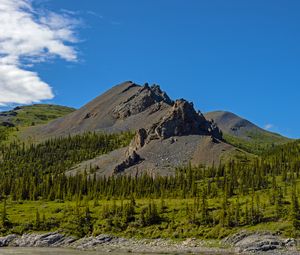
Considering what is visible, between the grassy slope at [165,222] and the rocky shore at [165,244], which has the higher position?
the grassy slope at [165,222]

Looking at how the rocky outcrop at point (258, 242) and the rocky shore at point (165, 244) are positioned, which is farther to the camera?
the rocky shore at point (165, 244)

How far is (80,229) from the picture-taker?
142125mm

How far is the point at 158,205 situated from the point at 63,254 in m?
60.3

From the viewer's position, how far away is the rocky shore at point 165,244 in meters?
113

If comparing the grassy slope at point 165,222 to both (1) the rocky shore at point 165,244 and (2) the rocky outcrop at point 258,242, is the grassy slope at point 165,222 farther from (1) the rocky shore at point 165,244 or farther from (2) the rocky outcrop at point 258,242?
(1) the rocky shore at point 165,244

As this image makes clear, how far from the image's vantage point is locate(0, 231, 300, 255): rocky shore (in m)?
113

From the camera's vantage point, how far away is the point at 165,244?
124 meters

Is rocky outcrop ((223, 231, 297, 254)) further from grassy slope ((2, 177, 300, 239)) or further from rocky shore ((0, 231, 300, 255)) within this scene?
grassy slope ((2, 177, 300, 239))

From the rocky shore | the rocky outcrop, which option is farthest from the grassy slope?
the rocky shore

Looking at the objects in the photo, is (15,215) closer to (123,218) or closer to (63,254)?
(123,218)

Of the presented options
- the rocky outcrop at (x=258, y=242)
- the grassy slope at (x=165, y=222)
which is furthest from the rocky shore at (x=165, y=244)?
the grassy slope at (x=165, y=222)

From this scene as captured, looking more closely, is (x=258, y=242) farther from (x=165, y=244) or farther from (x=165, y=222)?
(x=165, y=222)

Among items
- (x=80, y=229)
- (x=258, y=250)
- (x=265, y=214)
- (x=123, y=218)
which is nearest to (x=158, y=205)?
(x=123, y=218)

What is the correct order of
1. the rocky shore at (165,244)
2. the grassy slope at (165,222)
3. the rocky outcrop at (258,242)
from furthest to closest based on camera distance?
the grassy slope at (165,222) < the rocky shore at (165,244) < the rocky outcrop at (258,242)
